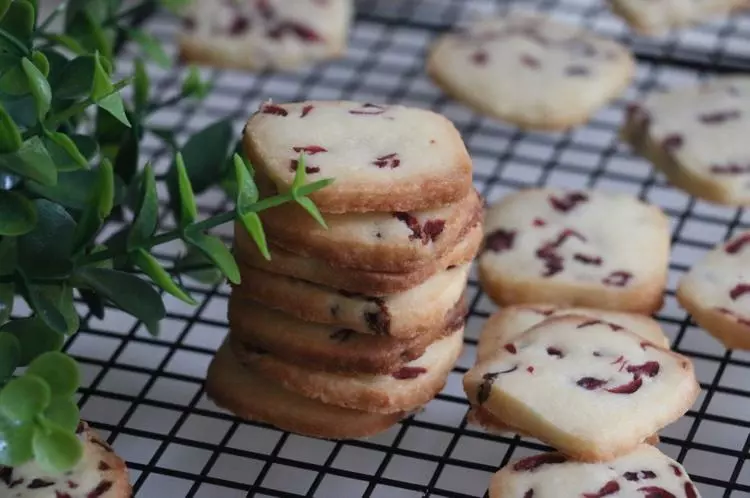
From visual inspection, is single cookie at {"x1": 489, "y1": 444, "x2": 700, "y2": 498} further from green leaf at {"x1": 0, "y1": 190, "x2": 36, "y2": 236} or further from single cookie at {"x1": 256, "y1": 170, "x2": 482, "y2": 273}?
green leaf at {"x1": 0, "y1": 190, "x2": 36, "y2": 236}

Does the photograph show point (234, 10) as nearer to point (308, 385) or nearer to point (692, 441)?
point (308, 385)

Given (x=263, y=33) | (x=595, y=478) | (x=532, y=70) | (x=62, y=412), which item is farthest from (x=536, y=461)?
(x=263, y=33)

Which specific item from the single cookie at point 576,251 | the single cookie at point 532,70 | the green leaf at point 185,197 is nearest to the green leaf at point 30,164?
the green leaf at point 185,197

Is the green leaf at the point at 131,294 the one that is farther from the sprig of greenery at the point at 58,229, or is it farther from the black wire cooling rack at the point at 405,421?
the black wire cooling rack at the point at 405,421

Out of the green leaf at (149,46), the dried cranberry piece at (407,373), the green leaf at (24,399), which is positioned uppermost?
the green leaf at (24,399)

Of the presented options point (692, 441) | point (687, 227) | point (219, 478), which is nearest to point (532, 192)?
point (687, 227)

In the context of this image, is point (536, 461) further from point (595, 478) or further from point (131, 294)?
point (131, 294)
